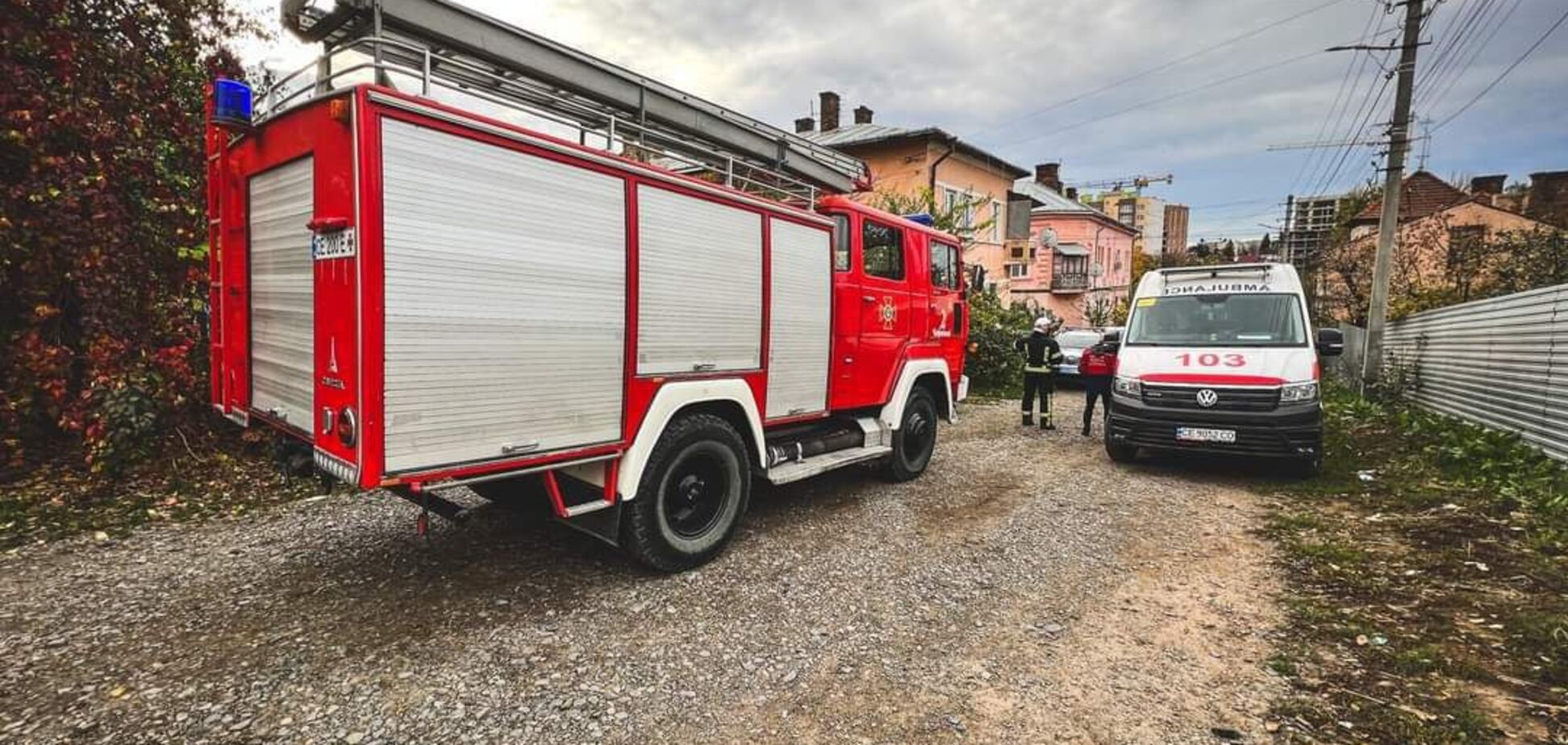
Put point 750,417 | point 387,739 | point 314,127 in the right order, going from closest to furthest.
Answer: point 387,739, point 314,127, point 750,417

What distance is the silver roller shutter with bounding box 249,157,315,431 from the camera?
3.29 meters

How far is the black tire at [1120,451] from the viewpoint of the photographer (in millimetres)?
7566

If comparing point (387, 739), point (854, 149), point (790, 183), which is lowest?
point (387, 739)

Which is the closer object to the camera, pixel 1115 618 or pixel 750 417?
pixel 1115 618

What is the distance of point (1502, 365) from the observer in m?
7.33

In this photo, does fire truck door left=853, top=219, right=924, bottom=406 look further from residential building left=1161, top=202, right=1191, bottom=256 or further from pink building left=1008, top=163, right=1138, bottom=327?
residential building left=1161, top=202, right=1191, bottom=256

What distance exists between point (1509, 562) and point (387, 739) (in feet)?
21.1

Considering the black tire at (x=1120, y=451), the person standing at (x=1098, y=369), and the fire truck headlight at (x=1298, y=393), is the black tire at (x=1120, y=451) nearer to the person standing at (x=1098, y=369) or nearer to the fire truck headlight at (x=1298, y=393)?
the person standing at (x=1098, y=369)

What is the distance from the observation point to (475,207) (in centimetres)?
311

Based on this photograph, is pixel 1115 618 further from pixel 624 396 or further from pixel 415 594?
pixel 415 594

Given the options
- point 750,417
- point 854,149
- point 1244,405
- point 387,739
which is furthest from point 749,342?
point 854,149

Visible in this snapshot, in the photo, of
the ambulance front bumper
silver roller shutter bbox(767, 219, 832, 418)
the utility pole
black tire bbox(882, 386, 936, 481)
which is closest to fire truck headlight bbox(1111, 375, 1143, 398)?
the ambulance front bumper

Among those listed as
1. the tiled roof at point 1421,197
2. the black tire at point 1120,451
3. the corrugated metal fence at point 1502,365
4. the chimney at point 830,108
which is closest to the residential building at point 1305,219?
the tiled roof at point 1421,197

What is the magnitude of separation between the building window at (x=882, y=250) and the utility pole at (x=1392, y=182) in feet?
32.1
